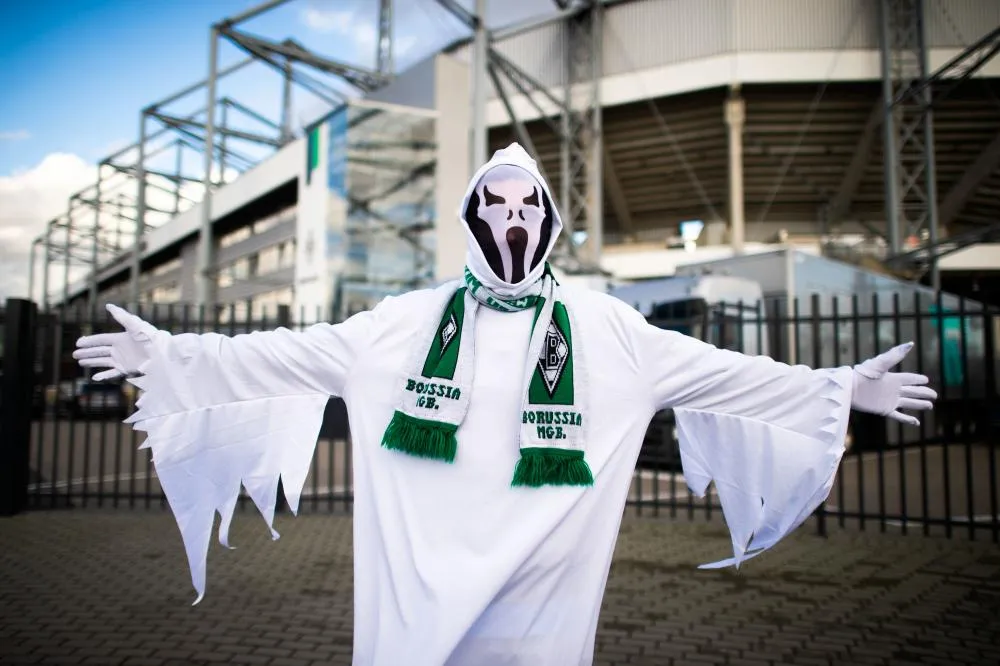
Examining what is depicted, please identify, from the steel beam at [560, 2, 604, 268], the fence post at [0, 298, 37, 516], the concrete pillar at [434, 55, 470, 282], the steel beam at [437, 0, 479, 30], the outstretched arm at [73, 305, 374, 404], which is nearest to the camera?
the outstretched arm at [73, 305, 374, 404]

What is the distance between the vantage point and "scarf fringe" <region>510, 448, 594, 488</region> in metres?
2.21

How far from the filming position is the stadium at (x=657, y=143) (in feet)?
59.4

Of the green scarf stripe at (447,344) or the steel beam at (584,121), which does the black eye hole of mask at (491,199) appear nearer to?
the green scarf stripe at (447,344)

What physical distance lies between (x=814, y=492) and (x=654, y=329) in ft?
2.64

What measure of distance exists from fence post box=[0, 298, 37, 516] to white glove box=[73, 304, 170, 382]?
611cm

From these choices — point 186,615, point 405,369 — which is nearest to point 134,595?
point 186,615

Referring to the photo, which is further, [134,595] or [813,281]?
[813,281]

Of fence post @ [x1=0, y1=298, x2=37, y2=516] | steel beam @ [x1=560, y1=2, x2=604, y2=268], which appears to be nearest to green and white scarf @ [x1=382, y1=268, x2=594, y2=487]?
fence post @ [x1=0, y1=298, x2=37, y2=516]

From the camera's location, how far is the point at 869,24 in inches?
862

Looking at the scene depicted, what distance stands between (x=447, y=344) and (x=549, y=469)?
1.73ft

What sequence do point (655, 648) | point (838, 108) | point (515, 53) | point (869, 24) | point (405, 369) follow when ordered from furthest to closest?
point (515, 53) → point (838, 108) → point (869, 24) → point (655, 648) → point (405, 369)

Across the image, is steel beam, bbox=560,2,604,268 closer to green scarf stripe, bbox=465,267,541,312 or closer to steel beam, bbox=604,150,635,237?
steel beam, bbox=604,150,635,237

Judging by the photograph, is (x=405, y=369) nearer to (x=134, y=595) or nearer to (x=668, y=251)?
(x=134, y=595)

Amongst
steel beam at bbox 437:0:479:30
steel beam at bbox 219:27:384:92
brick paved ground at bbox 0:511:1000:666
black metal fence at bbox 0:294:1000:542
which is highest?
steel beam at bbox 219:27:384:92
